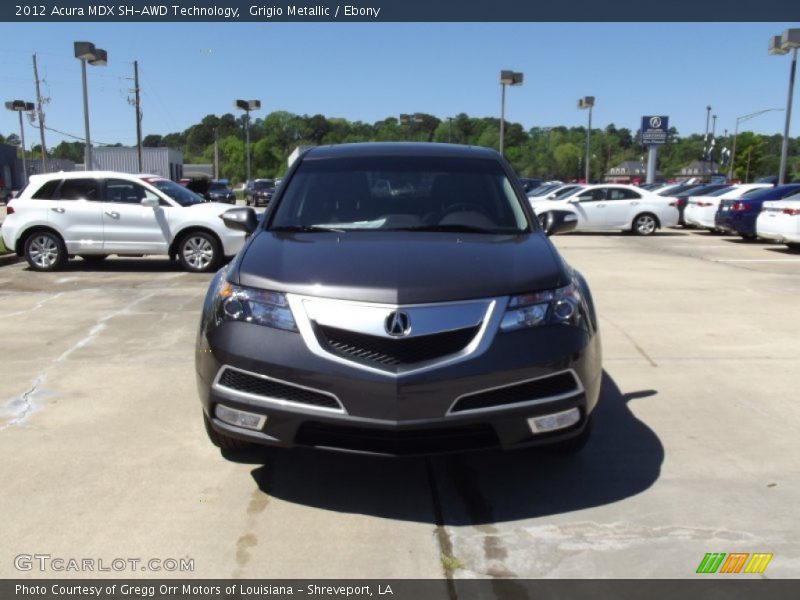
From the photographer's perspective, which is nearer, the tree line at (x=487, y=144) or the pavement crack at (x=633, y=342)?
the pavement crack at (x=633, y=342)

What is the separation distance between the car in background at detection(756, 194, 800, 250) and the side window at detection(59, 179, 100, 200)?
12.8 meters

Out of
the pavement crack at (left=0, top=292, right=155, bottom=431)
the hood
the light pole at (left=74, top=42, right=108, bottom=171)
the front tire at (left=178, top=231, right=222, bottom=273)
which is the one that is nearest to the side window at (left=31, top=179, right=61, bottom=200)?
the front tire at (left=178, top=231, right=222, bottom=273)

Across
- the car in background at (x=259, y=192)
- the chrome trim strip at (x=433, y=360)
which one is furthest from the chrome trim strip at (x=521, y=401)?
the car in background at (x=259, y=192)

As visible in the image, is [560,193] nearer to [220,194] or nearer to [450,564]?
[220,194]

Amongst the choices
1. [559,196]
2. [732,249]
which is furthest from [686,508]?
[559,196]

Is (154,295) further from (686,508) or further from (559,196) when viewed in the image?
(559,196)

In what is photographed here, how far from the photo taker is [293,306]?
3221 millimetres

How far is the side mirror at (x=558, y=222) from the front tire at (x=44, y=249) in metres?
9.36

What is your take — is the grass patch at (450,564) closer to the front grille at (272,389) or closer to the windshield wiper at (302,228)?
the front grille at (272,389)

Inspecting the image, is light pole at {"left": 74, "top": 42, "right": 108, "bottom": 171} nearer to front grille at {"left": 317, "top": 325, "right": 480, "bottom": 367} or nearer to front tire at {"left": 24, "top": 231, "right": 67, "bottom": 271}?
front tire at {"left": 24, "top": 231, "right": 67, "bottom": 271}

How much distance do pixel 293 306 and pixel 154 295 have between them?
22.7 feet

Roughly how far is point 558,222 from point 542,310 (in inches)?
77.6

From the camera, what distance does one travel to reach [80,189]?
1190 cm

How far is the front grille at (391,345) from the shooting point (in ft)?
10.1
